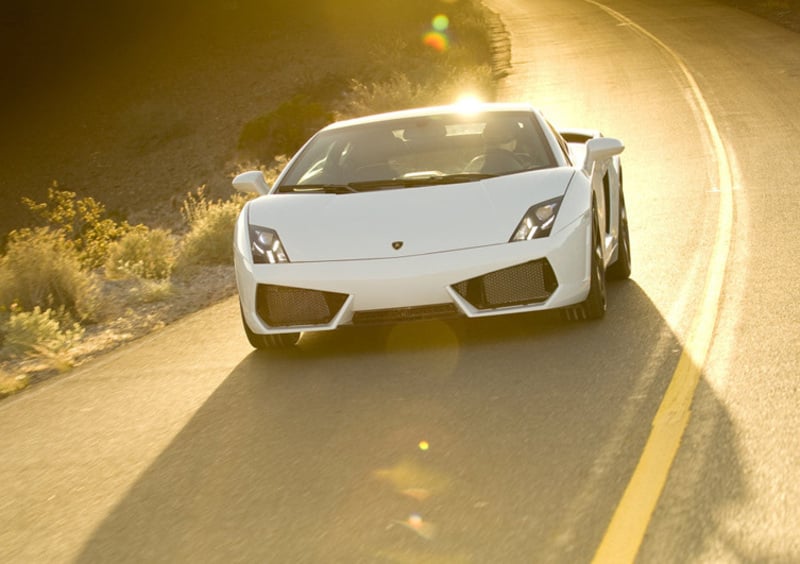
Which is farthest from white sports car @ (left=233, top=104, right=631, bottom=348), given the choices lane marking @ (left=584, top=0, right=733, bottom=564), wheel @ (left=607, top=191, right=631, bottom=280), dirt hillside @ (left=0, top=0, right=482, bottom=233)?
dirt hillside @ (left=0, top=0, right=482, bottom=233)

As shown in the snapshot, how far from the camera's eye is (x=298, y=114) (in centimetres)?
3062

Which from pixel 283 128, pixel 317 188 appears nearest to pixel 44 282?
pixel 317 188

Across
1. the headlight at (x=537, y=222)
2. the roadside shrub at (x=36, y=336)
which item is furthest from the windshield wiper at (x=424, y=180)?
the roadside shrub at (x=36, y=336)

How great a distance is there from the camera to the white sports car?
7.09 metres

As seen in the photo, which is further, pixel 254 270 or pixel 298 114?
pixel 298 114

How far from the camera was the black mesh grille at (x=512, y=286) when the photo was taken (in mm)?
7086

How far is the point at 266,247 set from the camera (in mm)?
7527

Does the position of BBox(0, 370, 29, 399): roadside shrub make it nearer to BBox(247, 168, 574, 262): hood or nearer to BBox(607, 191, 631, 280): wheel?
BBox(247, 168, 574, 262): hood

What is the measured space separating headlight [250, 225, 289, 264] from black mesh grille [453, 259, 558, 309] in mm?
1101

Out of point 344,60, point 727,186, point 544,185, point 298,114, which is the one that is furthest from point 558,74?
point 544,185

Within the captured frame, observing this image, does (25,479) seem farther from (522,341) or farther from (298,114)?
(298,114)

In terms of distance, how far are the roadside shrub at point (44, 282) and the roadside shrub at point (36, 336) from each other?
762 mm

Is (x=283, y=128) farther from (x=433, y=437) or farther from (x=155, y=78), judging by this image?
(x=433, y=437)

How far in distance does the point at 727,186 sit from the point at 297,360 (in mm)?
8017
